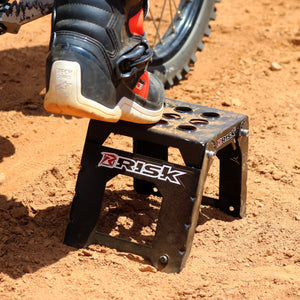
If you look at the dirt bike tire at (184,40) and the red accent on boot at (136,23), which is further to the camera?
the dirt bike tire at (184,40)

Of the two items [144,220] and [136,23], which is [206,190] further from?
[136,23]

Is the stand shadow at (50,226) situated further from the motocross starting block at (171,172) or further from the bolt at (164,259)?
the bolt at (164,259)

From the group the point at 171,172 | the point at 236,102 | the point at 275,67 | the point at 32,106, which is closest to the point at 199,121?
the point at 171,172

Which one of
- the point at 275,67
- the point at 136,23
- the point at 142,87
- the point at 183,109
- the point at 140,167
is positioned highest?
the point at 136,23

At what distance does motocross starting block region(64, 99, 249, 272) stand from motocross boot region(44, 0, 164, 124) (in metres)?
0.22

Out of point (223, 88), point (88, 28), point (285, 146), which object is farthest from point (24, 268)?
point (223, 88)

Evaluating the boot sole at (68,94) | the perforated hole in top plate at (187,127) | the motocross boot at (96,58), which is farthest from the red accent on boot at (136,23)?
the perforated hole in top plate at (187,127)

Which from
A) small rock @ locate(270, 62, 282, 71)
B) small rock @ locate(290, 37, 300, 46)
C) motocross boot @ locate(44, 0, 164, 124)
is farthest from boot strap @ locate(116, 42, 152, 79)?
small rock @ locate(290, 37, 300, 46)

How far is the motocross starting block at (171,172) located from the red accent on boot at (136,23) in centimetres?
40

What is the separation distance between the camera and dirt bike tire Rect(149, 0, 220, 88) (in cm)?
430

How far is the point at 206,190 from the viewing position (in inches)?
119

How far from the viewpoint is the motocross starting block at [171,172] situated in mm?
2266

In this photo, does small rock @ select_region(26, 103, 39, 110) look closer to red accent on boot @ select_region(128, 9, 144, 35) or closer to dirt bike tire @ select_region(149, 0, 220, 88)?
dirt bike tire @ select_region(149, 0, 220, 88)

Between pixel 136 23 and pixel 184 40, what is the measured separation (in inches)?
89.5
